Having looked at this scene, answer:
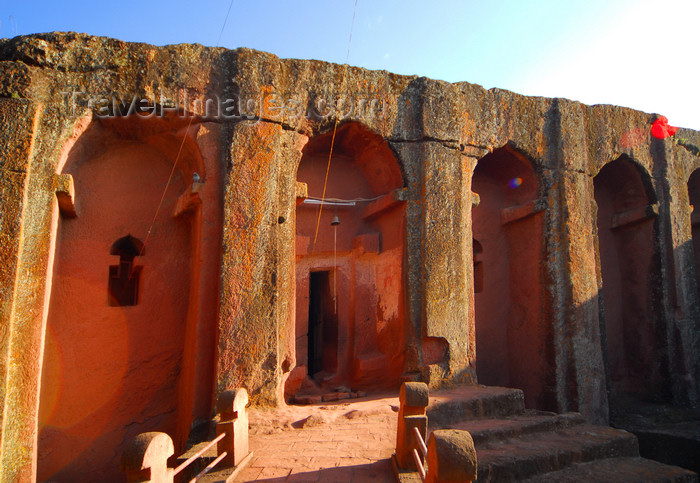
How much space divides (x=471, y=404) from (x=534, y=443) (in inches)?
31.1

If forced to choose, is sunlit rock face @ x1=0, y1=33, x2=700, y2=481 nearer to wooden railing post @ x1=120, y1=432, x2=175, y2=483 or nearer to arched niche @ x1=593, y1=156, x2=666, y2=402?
arched niche @ x1=593, y1=156, x2=666, y2=402

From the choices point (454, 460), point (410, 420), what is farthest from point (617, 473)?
point (454, 460)

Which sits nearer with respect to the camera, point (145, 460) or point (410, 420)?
point (145, 460)

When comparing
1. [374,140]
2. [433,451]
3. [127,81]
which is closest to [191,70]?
[127,81]

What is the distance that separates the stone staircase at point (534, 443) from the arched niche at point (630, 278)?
3.12 metres

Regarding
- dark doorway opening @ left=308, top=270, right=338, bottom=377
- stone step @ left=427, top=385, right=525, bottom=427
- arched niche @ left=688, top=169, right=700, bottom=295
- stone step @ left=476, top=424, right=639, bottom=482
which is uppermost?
arched niche @ left=688, top=169, right=700, bottom=295

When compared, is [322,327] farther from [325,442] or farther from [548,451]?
[548,451]

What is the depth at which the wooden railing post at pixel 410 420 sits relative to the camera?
4051 mm

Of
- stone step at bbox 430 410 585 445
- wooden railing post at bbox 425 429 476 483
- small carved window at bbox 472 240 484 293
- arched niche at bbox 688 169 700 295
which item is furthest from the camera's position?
arched niche at bbox 688 169 700 295

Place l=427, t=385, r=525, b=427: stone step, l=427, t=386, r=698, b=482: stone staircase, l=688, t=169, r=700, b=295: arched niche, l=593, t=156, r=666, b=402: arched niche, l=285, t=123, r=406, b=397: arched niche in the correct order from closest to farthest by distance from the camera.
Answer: l=427, t=386, r=698, b=482: stone staircase
l=427, t=385, r=525, b=427: stone step
l=285, t=123, r=406, b=397: arched niche
l=593, t=156, r=666, b=402: arched niche
l=688, t=169, r=700, b=295: arched niche

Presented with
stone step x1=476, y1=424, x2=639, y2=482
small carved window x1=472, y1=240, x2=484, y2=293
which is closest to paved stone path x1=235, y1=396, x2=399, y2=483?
stone step x1=476, y1=424, x2=639, y2=482

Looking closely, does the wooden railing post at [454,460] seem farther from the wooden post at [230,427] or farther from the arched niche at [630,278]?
the arched niche at [630,278]

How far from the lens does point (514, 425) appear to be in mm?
5816

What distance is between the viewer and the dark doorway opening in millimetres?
7746
